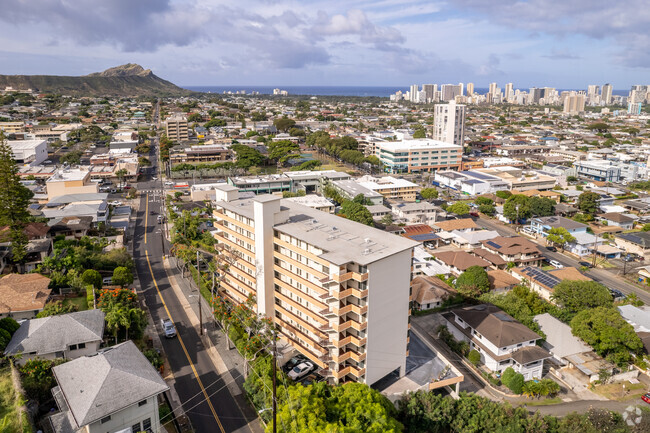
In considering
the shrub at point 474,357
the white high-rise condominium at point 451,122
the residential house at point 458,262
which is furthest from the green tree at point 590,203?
the white high-rise condominium at point 451,122

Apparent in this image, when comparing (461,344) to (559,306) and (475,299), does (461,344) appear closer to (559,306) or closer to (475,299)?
(475,299)

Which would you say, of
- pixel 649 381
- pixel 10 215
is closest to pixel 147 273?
pixel 10 215

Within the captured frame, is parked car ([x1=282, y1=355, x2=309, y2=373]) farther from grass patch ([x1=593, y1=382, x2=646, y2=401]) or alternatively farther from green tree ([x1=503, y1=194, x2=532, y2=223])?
green tree ([x1=503, y1=194, x2=532, y2=223])

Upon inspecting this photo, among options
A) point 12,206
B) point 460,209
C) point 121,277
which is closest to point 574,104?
point 460,209

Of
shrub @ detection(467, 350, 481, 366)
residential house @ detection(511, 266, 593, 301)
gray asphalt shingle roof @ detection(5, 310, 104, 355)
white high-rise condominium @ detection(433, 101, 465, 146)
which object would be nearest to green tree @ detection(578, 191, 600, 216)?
residential house @ detection(511, 266, 593, 301)

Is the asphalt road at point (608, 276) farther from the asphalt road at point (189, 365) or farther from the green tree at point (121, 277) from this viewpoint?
the green tree at point (121, 277)

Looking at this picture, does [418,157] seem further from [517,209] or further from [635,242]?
[635,242]
